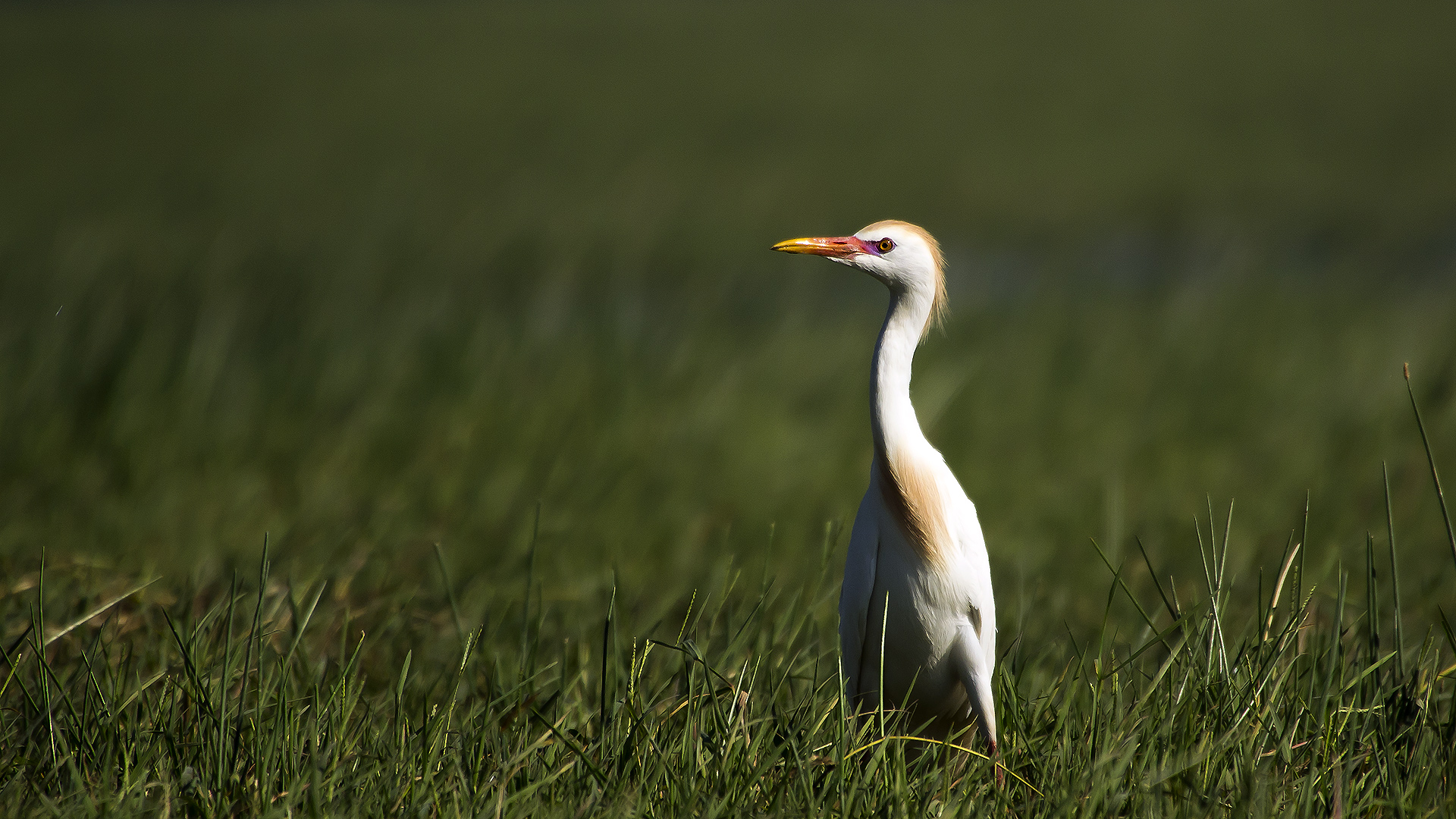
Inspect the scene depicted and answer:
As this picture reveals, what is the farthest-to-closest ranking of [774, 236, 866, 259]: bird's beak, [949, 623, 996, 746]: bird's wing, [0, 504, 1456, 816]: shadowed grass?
1. [949, 623, 996, 746]: bird's wing
2. [774, 236, 866, 259]: bird's beak
3. [0, 504, 1456, 816]: shadowed grass

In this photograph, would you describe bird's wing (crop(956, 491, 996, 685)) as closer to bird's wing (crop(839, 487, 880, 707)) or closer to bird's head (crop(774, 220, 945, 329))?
bird's wing (crop(839, 487, 880, 707))

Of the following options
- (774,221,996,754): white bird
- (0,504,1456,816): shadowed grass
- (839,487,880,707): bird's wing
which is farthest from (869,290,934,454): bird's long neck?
A: (0,504,1456,816): shadowed grass

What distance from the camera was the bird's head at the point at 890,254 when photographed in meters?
1.67

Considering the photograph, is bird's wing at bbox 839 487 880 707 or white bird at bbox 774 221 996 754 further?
bird's wing at bbox 839 487 880 707

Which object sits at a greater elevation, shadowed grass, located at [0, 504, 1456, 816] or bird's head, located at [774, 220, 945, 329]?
bird's head, located at [774, 220, 945, 329]

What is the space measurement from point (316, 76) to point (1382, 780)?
16.2m

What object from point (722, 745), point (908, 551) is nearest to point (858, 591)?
point (908, 551)

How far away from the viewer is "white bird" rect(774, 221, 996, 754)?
168cm

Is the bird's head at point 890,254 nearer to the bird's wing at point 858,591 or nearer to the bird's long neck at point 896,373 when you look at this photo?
the bird's long neck at point 896,373

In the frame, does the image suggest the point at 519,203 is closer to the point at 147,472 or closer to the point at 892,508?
the point at 147,472

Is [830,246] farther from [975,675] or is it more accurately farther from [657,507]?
[657,507]

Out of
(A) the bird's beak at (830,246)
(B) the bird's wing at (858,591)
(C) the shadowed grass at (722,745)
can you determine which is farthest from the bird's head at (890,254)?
(C) the shadowed grass at (722,745)

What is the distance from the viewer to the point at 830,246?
1.67 m

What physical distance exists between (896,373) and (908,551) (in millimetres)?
318
